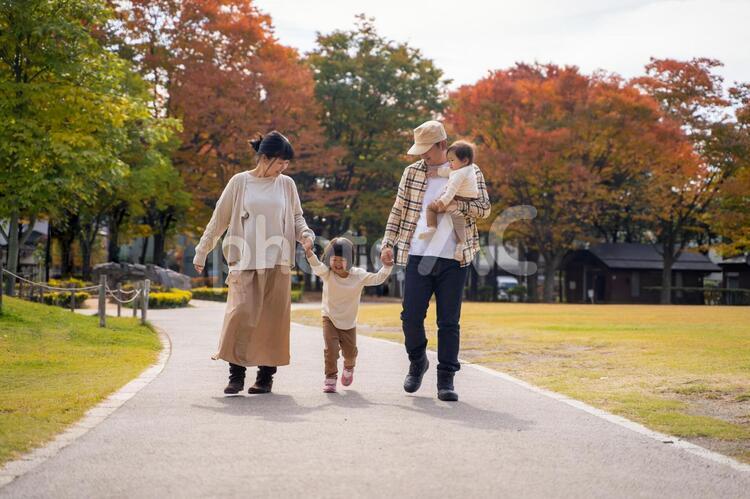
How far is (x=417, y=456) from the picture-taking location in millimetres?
4348

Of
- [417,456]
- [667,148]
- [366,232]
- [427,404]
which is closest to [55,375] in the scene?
[427,404]

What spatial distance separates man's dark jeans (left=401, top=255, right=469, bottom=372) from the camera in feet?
22.0

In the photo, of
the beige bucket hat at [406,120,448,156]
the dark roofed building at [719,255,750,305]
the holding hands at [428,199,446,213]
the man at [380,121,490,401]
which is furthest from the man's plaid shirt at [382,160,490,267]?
the dark roofed building at [719,255,750,305]

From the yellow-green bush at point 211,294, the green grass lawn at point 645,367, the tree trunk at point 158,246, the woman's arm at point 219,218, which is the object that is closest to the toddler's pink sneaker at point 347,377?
the woman's arm at point 219,218

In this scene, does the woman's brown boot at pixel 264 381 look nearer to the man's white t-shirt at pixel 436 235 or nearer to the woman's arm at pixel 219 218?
the woman's arm at pixel 219 218

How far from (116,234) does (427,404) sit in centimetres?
3517

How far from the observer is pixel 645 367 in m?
9.66

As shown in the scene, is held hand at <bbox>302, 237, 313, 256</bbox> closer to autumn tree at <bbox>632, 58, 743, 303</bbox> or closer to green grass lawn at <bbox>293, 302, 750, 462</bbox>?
green grass lawn at <bbox>293, 302, 750, 462</bbox>

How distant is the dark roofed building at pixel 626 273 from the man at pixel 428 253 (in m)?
47.2

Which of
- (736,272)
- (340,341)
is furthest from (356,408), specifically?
(736,272)

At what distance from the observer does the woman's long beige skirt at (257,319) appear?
22.2 feet

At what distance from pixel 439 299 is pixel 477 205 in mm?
758

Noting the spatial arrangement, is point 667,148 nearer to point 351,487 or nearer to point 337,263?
point 337,263

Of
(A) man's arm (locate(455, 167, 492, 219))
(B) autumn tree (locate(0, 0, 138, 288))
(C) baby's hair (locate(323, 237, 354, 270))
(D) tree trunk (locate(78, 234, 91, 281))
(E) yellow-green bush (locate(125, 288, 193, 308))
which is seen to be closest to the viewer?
(A) man's arm (locate(455, 167, 492, 219))
